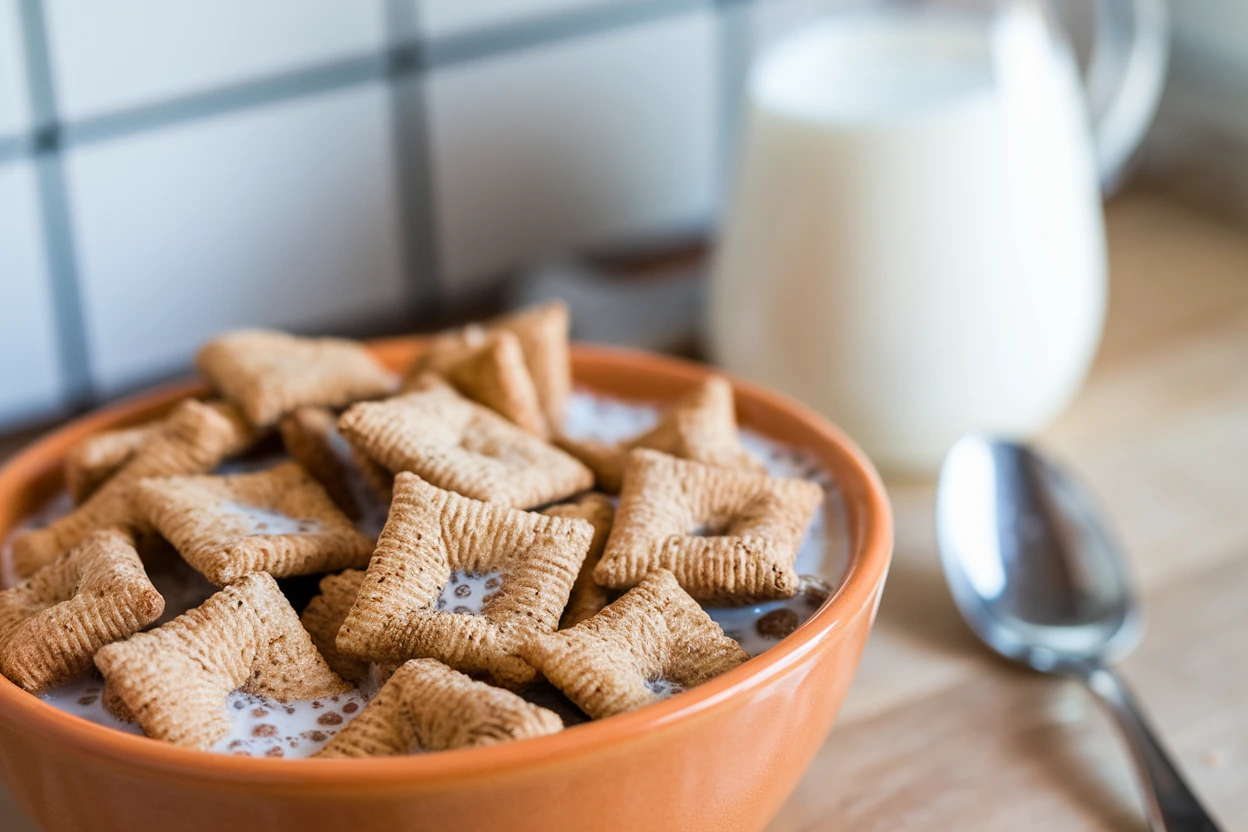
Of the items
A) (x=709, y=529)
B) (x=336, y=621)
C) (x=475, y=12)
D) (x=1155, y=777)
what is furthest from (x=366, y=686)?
(x=475, y=12)

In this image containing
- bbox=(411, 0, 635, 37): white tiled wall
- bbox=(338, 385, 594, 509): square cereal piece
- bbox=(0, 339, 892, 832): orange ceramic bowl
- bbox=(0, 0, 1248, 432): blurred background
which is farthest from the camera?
bbox=(411, 0, 635, 37): white tiled wall

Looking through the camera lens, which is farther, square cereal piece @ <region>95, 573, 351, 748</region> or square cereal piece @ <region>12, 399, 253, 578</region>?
square cereal piece @ <region>12, 399, 253, 578</region>

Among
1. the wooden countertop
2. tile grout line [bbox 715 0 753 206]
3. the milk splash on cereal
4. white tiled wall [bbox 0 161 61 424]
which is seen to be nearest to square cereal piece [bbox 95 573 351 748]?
the milk splash on cereal

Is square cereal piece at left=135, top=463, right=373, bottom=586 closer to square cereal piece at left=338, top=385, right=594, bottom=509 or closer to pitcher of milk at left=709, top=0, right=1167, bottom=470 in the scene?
square cereal piece at left=338, top=385, right=594, bottom=509

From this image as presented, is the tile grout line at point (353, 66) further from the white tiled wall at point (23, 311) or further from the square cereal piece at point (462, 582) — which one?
the square cereal piece at point (462, 582)

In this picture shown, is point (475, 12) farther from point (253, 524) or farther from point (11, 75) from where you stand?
point (253, 524)

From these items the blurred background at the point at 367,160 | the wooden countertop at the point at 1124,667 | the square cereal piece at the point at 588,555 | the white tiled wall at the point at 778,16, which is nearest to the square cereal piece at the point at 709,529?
the square cereal piece at the point at 588,555

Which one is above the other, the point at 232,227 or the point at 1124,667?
the point at 232,227
